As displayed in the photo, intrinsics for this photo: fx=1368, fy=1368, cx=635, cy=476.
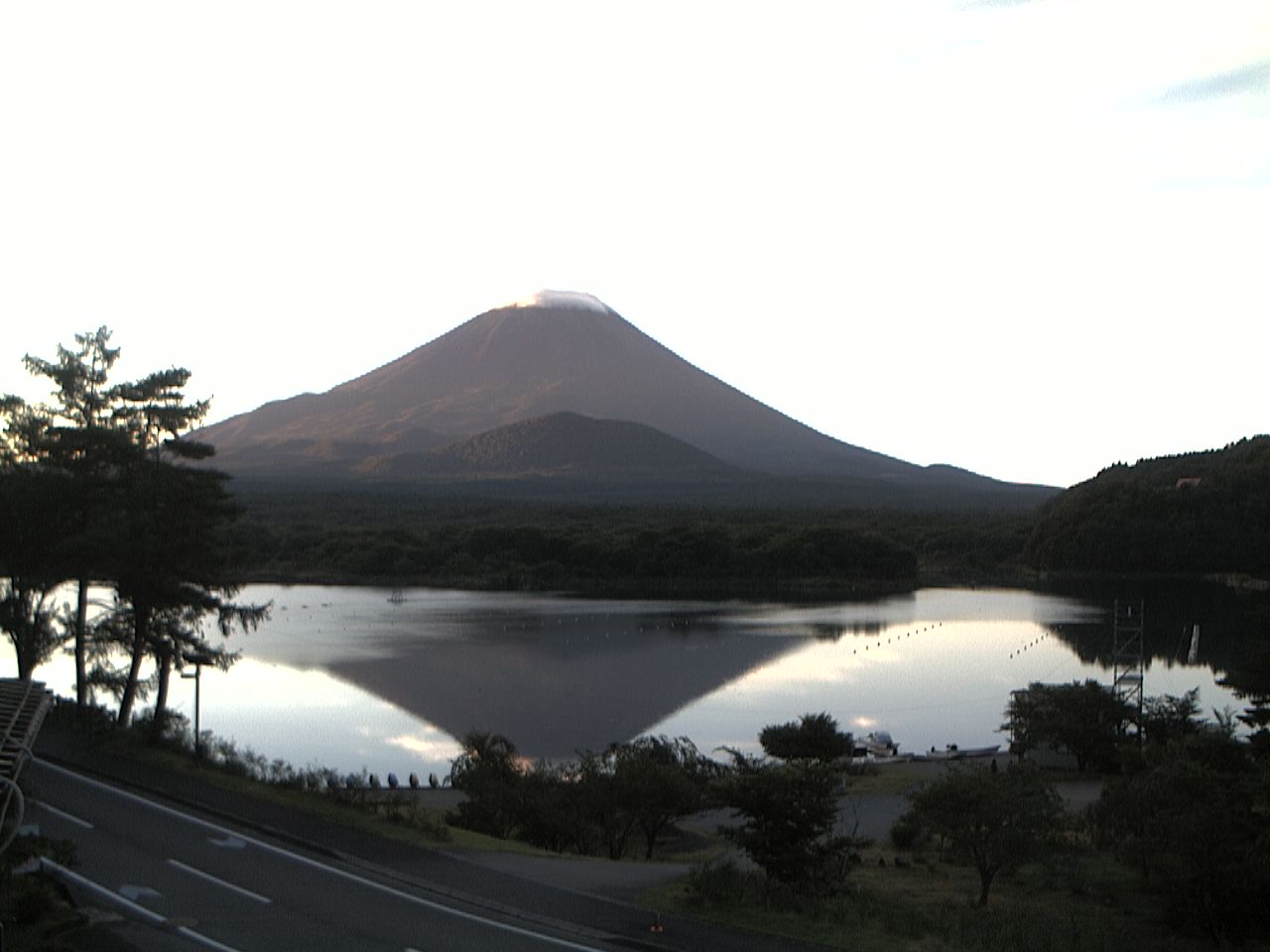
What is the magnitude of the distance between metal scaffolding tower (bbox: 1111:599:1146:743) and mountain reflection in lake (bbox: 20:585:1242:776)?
0.65m

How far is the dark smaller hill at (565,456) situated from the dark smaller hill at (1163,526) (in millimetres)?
60519

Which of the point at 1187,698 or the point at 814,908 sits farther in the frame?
the point at 1187,698

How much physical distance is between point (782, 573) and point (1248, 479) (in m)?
27.1

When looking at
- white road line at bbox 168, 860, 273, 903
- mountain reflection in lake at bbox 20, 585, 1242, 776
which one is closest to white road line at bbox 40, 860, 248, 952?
white road line at bbox 168, 860, 273, 903

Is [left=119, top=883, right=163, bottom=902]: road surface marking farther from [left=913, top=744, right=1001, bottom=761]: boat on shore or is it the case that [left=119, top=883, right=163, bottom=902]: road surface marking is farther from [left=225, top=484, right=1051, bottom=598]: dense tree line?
[left=225, top=484, right=1051, bottom=598]: dense tree line

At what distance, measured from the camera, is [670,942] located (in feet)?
31.8

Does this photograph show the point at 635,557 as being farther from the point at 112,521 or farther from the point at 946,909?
the point at 946,909

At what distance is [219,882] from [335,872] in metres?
0.99

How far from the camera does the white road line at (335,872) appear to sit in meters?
9.84

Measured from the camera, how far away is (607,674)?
3444cm

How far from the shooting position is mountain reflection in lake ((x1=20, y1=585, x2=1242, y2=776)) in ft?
89.0

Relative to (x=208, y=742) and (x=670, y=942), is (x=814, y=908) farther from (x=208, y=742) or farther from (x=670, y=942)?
(x=208, y=742)

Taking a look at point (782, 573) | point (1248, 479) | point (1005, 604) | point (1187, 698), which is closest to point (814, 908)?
point (1187, 698)

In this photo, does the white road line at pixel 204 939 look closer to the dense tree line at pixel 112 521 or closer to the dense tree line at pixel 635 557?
the dense tree line at pixel 112 521
